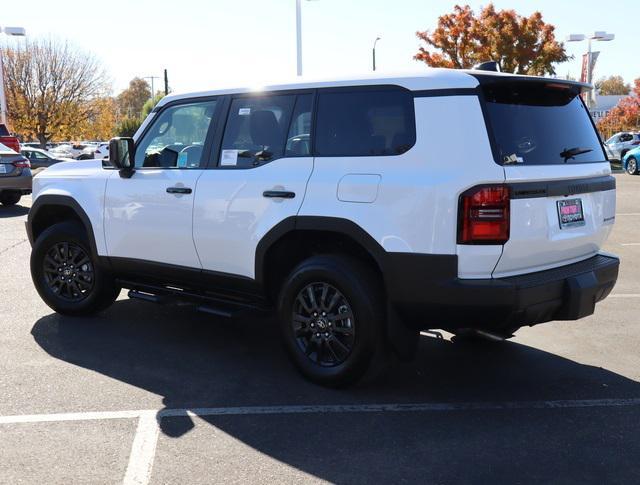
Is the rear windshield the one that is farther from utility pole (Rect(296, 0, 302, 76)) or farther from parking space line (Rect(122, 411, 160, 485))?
utility pole (Rect(296, 0, 302, 76))

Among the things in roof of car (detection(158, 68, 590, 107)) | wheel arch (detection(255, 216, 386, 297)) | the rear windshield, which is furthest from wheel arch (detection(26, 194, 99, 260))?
the rear windshield

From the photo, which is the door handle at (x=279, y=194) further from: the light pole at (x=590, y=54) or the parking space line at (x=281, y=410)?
the light pole at (x=590, y=54)

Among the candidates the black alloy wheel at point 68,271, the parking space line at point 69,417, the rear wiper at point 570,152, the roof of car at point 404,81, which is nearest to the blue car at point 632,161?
the rear wiper at point 570,152

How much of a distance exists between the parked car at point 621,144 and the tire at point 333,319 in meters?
28.3

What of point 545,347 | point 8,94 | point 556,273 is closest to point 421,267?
point 556,273

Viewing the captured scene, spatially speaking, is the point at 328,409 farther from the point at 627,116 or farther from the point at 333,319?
the point at 627,116

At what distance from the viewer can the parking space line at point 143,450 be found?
3.37 metres

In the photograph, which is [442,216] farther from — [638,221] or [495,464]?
[638,221]

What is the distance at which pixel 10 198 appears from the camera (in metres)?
16.1

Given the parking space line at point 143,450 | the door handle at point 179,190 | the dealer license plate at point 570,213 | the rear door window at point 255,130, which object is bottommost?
the parking space line at point 143,450

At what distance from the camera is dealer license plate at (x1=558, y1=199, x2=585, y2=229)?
425 centimetres

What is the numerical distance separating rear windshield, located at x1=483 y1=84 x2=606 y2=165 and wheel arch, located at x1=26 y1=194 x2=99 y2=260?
3.44m

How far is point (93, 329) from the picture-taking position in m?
5.97

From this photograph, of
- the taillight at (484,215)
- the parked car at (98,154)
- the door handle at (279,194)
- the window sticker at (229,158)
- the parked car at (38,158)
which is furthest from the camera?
the parked car at (38,158)
